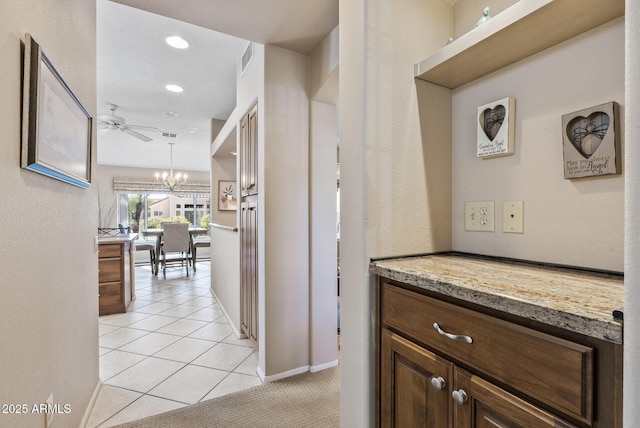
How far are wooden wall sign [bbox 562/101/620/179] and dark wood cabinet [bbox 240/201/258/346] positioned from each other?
192 cm

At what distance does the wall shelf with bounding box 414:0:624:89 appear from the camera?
84 centimetres

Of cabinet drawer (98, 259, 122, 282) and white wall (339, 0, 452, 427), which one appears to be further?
cabinet drawer (98, 259, 122, 282)

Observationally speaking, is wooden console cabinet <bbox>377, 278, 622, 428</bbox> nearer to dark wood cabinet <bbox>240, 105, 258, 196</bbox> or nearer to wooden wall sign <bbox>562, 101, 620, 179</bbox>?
wooden wall sign <bbox>562, 101, 620, 179</bbox>

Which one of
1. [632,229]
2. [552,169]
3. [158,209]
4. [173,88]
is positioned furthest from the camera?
[158,209]

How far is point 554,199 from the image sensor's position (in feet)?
3.26

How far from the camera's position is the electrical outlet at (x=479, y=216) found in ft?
3.95

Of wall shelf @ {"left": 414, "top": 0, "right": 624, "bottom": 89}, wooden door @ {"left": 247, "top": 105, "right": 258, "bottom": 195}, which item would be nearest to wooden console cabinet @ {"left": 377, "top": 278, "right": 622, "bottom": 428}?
wall shelf @ {"left": 414, "top": 0, "right": 624, "bottom": 89}

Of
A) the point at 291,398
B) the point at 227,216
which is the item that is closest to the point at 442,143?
the point at 291,398

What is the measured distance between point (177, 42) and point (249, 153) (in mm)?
1143

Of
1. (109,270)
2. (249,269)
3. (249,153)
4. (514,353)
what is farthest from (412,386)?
(109,270)

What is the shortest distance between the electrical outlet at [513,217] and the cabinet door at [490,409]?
0.60 metres

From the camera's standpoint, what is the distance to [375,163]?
1130mm

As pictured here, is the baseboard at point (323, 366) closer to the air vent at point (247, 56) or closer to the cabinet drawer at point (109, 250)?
the air vent at point (247, 56)

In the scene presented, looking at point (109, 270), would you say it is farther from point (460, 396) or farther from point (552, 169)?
point (552, 169)
